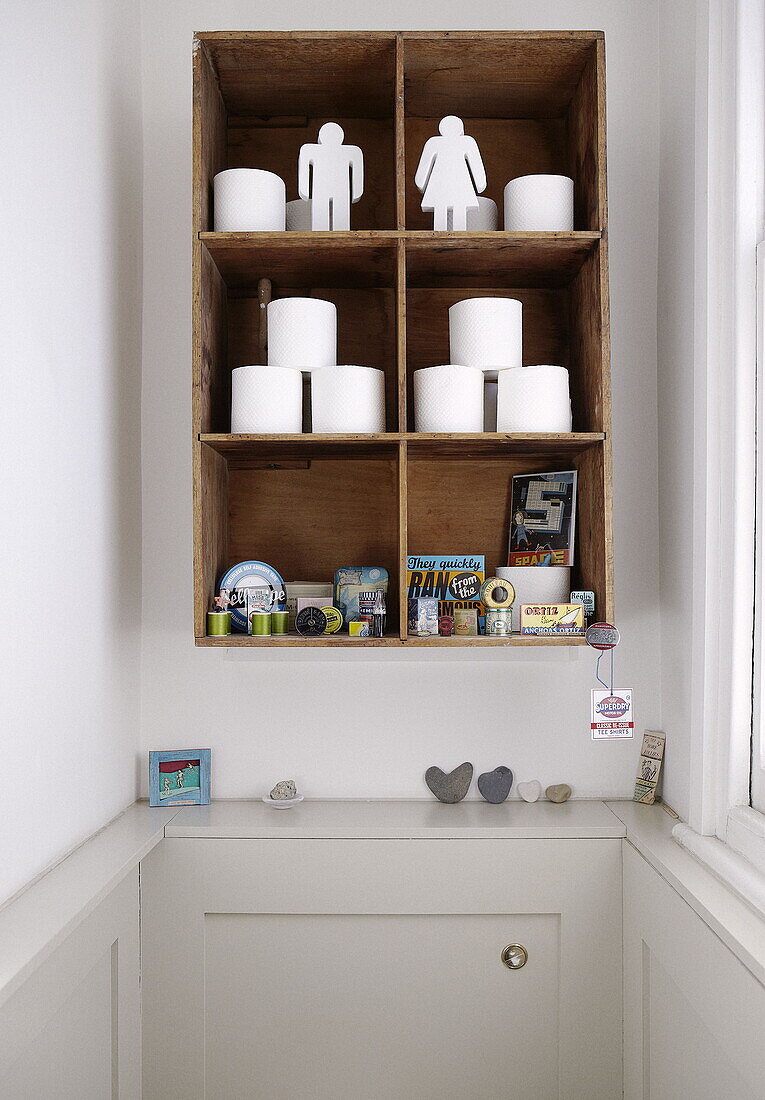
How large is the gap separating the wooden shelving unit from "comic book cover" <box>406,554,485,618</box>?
0.18 ft

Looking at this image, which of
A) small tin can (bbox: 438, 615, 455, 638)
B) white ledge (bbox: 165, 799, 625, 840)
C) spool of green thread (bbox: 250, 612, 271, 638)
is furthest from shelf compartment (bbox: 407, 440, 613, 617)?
white ledge (bbox: 165, 799, 625, 840)

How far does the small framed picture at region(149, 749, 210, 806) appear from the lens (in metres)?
1.67

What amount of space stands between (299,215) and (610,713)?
104 cm

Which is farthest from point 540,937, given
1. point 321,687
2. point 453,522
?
point 453,522

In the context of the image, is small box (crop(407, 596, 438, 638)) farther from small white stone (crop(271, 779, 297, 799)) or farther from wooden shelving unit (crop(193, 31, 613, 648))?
small white stone (crop(271, 779, 297, 799))

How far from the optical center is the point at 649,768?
1679 millimetres

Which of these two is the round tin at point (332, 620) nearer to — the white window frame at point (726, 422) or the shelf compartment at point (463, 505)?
the shelf compartment at point (463, 505)

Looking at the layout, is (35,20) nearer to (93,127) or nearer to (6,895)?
(93,127)

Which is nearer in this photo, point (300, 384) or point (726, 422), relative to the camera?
point (726, 422)

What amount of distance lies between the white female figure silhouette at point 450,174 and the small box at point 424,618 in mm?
632

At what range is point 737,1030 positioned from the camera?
41.9 inches

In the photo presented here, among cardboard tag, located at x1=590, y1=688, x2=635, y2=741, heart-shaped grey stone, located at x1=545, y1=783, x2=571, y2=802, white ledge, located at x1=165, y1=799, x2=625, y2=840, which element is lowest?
white ledge, located at x1=165, y1=799, x2=625, y2=840

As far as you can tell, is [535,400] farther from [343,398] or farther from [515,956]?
[515,956]

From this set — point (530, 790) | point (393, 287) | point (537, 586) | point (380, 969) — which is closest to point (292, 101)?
point (393, 287)
